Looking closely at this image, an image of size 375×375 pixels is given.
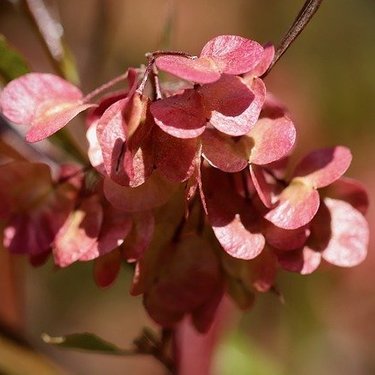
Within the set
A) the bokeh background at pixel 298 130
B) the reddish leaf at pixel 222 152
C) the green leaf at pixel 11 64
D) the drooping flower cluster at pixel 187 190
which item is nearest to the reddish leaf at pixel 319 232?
the drooping flower cluster at pixel 187 190

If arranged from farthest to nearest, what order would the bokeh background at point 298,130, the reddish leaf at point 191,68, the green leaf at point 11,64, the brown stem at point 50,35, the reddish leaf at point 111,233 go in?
the bokeh background at point 298,130
the brown stem at point 50,35
the green leaf at point 11,64
the reddish leaf at point 111,233
the reddish leaf at point 191,68

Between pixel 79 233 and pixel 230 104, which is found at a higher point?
pixel 230 104

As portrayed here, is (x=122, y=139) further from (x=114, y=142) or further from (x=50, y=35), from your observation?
(x=50, y=35)

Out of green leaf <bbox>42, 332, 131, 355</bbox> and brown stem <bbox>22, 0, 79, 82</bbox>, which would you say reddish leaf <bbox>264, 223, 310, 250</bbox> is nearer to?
green leaf <bbox>42, 332, 131, 355</bbox>

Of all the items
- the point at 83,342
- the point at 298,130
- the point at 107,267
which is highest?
the point at 107,267

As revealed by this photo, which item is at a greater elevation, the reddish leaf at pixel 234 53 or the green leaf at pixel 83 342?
the reddish leaf at pixel 234 53

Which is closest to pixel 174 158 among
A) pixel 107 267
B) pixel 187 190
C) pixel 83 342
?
pixel 187 190

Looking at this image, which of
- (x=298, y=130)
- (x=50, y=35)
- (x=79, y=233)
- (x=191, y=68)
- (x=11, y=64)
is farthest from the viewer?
(x=298, y=130)

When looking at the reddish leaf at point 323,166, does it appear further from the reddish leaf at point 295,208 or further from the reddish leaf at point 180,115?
the reddish leaf at point 180,115

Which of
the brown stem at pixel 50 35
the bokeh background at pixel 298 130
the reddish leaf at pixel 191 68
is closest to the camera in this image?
the reddish leaf at pixel 191 68
